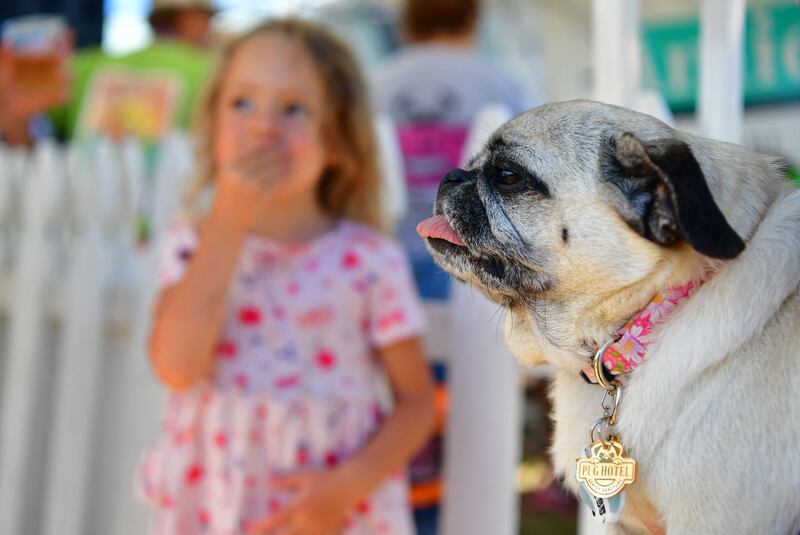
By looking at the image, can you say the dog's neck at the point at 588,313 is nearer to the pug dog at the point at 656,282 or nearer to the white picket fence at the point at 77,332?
the pug dog at the point at 656,282

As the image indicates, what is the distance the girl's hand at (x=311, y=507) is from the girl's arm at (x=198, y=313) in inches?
11.8

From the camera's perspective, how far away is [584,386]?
1.20 metres

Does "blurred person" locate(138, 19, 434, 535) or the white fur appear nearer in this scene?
the white fur

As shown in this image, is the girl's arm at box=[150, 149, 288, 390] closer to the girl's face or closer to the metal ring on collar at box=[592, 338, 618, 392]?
the girl's face

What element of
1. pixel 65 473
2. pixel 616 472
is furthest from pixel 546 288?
pixel 65 473

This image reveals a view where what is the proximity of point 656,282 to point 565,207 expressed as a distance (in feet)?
0.51

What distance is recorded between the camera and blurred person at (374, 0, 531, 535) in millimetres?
2457

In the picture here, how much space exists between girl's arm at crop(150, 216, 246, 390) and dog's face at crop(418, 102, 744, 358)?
2.18 feet

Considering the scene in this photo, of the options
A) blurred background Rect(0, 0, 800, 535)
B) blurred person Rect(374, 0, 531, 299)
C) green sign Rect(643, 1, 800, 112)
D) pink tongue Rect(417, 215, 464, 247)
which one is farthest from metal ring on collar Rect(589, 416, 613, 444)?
green sign Rect(643, 1, 800, 112)

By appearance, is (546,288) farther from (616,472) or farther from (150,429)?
(150,429)

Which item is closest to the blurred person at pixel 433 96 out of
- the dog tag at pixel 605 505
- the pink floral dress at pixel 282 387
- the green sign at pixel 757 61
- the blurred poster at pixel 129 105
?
the pink floral dress at pixel 282 387

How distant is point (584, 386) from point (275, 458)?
2.73 feet

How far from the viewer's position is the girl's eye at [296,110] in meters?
1.98

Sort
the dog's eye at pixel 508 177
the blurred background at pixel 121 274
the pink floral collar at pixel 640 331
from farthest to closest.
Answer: the blurred background at pixel 121 274 → the dog's eye at pixel 508 177 → the pink floral collar at pixel 640 331
